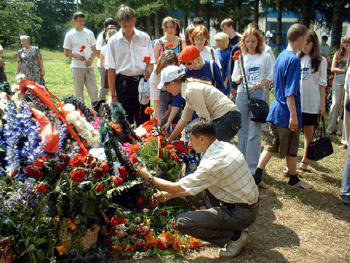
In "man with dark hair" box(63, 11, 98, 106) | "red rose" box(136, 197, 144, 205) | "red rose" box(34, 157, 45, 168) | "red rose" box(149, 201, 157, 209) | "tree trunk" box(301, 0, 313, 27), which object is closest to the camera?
"red rose" box(34, 157, 45, 168)

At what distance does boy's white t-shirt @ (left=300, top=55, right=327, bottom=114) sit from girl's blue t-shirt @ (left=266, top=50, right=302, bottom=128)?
741mm

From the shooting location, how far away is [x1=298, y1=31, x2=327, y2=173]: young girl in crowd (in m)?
5.12

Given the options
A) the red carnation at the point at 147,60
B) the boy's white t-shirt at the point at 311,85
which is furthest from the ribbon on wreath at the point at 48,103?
the boy's white t-shirt at the point at 311,85

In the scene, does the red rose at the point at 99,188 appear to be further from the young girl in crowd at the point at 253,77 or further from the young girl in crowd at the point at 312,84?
the young girl in crowd at the point at 312,84

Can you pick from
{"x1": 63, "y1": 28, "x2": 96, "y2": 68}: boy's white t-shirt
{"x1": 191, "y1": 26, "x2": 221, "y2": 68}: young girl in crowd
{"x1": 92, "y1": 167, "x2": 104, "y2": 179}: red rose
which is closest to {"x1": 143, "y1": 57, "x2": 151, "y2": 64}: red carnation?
{"x1": 191, "y1": 26, "x2": 221, "y2": 68}: young girl in crowd

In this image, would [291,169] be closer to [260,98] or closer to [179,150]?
[260,98]

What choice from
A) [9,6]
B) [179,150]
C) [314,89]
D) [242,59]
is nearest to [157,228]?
[179,150]

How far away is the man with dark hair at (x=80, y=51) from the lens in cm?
746

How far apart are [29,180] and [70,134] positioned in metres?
0.81

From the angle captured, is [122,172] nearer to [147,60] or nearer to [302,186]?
[147,60]

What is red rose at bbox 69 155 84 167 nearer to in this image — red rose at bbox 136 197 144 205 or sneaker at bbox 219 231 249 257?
red rose at bbox 136 197 144 205

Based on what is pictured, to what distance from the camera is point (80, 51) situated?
746 centimetres

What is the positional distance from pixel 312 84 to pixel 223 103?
1.98 metres

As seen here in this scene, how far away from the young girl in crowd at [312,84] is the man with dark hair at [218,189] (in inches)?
91.1
